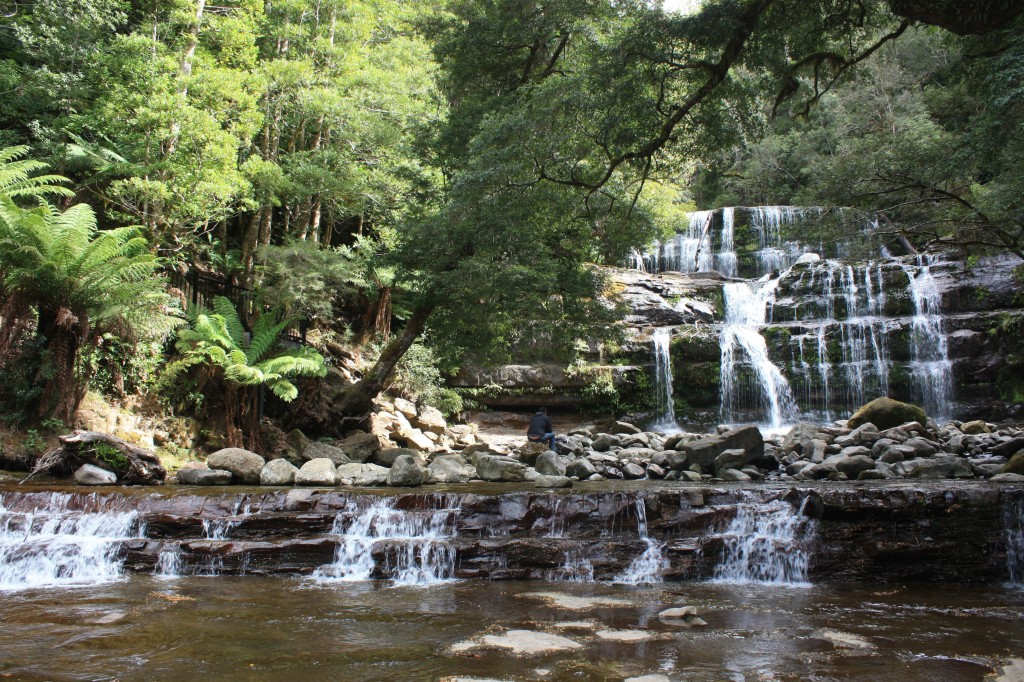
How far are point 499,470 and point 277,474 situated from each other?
324 cm

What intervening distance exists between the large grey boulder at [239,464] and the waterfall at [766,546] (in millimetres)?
6466

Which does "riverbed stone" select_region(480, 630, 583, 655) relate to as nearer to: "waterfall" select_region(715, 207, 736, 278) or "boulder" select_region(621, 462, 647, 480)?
"boulder" select_region(621, 462, 647, 480)

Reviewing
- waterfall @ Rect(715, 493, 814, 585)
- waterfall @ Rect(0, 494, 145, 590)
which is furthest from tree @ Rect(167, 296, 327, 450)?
waterfall @ Rect(715, 493, 814, 585)

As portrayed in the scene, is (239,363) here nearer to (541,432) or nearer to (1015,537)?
(541,432)

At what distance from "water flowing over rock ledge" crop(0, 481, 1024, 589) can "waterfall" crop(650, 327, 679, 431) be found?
10.2 meters

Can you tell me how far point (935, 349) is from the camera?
50.5ft

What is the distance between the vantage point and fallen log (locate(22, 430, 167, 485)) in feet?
28.1

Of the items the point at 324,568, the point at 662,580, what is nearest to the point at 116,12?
the point at 324,568

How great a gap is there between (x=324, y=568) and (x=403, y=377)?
920 cm

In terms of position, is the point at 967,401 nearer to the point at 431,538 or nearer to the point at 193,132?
the point at 431,538

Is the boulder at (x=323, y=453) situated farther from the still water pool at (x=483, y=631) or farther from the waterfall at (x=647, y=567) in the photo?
the waterfall at (x=647, y=567)

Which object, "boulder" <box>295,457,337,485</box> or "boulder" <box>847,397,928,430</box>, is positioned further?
"boulder" <box>847,397,928,430</box>

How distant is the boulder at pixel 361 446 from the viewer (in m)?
11.8

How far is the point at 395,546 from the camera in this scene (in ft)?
20.4
